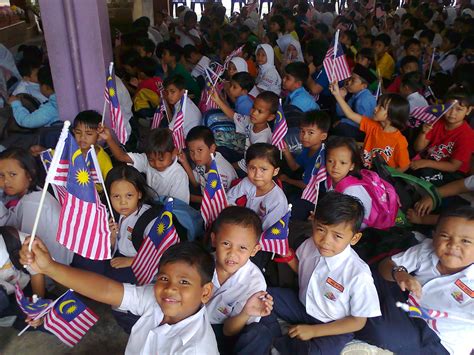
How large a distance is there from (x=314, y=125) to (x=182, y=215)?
4.35ft

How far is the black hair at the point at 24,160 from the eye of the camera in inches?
102

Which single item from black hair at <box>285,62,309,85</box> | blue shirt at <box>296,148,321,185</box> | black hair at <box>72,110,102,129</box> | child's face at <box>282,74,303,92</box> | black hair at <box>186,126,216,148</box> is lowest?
blue shirt at <box>296,148,321,185</box>

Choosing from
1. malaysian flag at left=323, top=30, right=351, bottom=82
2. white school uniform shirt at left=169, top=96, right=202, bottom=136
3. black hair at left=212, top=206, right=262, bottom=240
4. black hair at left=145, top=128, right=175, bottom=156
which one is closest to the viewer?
black hair at left=212, top=206, right=262, bottom=240

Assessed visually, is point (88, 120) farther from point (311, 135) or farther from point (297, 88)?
point (297, 88)

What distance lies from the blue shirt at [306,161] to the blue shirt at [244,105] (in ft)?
2.83

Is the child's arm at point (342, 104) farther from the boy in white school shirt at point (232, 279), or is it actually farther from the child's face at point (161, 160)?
the boy in white school shirt at point (232, 279)

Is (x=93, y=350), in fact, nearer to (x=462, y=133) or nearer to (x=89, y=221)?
(x=89, y=221)

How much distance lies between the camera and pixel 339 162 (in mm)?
2924

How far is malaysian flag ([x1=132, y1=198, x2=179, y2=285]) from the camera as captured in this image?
226 centimetres

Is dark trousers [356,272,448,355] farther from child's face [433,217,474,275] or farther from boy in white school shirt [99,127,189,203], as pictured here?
boy in white school shirt [99,127,189,203]

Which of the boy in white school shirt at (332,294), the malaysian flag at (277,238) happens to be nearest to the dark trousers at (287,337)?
the boy in white school shirt at (332,294)

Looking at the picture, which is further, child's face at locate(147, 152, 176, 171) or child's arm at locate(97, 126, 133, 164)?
child's arm at locate(97, 126, 133, 164)

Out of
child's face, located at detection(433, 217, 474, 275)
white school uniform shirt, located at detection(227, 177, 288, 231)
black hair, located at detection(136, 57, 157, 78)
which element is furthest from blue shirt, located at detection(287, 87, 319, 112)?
child's face, located at detection(433, 217, 474, 275)

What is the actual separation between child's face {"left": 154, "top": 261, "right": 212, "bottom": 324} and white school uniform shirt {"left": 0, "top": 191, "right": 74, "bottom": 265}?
109 cm
